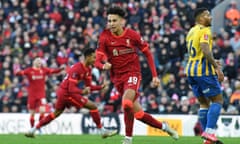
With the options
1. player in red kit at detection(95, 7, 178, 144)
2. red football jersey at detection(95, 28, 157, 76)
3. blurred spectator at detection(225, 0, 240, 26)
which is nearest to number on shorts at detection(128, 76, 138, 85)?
player in red kit at detection(95, 7, 178, 144)

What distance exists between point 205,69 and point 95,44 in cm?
1503

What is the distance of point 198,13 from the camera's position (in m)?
14.1

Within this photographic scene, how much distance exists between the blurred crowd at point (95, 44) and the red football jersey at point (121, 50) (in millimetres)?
9725

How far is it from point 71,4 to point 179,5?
15.5 ft

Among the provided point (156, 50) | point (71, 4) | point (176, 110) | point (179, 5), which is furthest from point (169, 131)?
point (71, 4)

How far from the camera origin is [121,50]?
47.8ft

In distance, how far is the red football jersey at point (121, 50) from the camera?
14551 millimetres

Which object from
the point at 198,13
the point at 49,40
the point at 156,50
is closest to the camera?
the point at 198,13

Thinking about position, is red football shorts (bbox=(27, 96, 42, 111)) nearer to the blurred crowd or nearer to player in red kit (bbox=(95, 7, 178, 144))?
the blurred crowd

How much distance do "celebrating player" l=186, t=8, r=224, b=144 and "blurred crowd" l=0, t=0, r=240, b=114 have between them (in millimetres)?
9998

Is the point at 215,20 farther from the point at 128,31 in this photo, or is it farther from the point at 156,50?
the point at 128,31

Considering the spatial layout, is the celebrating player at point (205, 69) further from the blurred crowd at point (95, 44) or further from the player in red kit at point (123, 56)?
the blurred crowd at point (95, 44)

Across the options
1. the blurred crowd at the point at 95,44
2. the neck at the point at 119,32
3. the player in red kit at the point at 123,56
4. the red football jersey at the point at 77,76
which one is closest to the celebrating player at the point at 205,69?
the player in red kit at the point at 123,56

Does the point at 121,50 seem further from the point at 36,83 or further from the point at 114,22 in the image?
the point at 36,83
